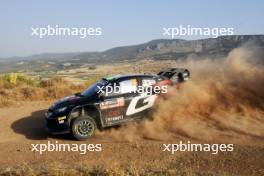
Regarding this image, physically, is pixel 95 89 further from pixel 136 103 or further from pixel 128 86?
pixel 136 103

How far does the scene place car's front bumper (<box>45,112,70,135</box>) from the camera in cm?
1026

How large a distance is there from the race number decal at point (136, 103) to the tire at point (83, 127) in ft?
3.66

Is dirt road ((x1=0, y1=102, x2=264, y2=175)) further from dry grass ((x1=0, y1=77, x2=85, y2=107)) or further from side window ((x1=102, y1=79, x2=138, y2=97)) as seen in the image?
dry grass ((x1=0, y1=77, x2=85, y2=107))

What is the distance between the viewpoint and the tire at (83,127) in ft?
33.4

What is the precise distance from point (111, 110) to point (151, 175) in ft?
15.4

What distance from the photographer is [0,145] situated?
33.6 ft

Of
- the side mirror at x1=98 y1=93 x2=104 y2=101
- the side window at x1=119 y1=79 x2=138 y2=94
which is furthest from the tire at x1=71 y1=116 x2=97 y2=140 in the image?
the side window at x1=119 y1=79 x2=138 y2=94

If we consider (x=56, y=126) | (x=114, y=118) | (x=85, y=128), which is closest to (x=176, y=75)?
(x=114, y=118)

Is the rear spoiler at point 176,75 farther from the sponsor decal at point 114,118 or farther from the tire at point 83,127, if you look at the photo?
the tire at point 83,127

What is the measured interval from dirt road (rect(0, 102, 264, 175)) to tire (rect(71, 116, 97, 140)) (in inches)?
7.5

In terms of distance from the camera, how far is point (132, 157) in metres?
8.39

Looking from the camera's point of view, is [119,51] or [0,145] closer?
[0,145]

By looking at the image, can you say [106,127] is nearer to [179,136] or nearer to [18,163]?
[179,136]

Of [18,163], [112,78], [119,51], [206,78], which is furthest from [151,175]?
[119,51]
